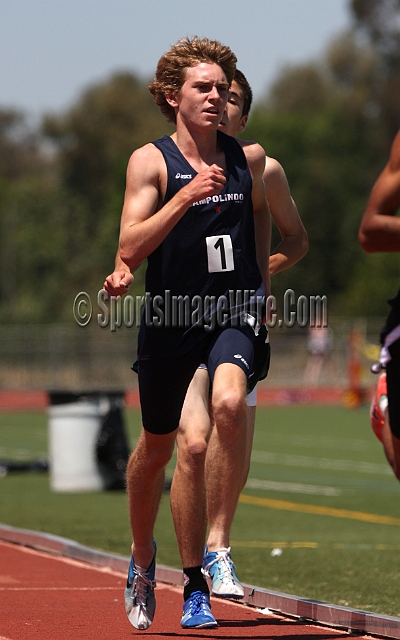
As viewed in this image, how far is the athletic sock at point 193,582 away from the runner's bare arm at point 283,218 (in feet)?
5.19

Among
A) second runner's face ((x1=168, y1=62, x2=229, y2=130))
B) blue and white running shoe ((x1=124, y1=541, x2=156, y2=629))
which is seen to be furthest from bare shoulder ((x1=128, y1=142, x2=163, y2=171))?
blue and white running shoe ((x1=124, y1=541, x2=156, y2=629))

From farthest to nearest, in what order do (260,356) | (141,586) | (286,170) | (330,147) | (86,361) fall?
(330,147) → (286,170) → (86,361) → (260,356) → (141,586)

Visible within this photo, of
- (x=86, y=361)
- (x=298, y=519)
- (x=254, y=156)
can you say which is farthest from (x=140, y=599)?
(x=86, y=361)

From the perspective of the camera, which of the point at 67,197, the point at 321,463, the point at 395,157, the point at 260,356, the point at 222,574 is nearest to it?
the point at 395,157

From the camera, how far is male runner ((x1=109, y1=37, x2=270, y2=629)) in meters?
5.75

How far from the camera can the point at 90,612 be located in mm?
6527

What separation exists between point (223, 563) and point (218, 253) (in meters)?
1.41

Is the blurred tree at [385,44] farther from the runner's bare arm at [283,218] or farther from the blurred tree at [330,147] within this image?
the runner's bare arm at [283,218]

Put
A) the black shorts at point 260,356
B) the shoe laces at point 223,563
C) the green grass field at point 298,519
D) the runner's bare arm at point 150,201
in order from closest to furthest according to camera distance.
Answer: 1. the runner's bare arm at point 150,201
2. the shoe laces at point 223,563
3. the black shorts at point 260,356
4. the green grass field at point 298,519

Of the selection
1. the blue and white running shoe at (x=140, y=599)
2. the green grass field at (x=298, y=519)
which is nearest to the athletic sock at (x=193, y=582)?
the blue and white running shoe at (x=140, y=599)

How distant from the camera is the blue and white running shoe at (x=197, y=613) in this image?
19.2 feet

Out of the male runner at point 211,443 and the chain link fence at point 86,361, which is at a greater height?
the chain link fence at point 86,361

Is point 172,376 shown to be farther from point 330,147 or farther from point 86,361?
point 330,147

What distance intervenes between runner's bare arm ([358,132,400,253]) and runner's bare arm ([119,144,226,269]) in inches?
32.3
